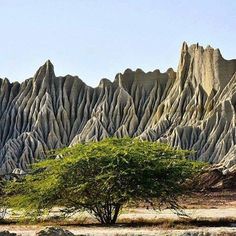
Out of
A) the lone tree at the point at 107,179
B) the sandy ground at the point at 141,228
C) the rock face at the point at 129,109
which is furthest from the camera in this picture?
the rock face at the point at 129,109

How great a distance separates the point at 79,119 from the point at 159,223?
5415cm

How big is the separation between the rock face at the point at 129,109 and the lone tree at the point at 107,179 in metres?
33.0

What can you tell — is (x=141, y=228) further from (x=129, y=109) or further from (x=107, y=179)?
(x=129, y=109)

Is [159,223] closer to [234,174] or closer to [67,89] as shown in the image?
[234,174]

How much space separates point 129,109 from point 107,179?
5157cm

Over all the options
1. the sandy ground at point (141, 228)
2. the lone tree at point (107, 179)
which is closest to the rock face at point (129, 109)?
the sandy ground at point (141, 228)

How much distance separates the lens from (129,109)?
75250mm

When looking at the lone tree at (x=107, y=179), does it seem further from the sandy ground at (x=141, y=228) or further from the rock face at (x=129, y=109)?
the rock face at (x=129, y=109)

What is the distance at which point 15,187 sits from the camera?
87.9 ft

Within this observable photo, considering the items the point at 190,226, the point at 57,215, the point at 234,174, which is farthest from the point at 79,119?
the point at 190,226

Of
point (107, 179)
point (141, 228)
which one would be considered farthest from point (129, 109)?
point (141, 228)

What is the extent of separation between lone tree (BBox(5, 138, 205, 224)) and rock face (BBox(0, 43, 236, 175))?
108ft

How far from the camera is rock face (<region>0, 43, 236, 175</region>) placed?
63.9 metres

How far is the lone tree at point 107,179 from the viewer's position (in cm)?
2427
